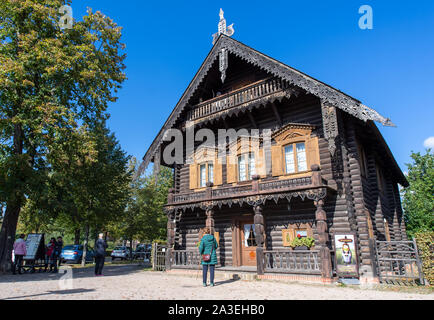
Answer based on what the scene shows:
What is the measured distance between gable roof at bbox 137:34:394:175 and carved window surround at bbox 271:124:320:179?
200 centimetres

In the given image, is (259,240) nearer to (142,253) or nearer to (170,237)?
(170,237)

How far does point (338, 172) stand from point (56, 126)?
44.9 feet

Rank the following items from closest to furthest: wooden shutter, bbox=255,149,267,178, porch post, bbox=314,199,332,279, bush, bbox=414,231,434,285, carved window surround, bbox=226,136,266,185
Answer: bush, bbox=414,231,434,285 → porch post, bbox=314,199,332,279 → wooden shutter, bbox=255,149,267,178 → carved window surround, bbox=226,136,266,185

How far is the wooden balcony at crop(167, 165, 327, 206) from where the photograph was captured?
42.5 feet

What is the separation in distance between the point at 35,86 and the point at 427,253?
780 inches

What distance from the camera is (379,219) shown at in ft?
51.3

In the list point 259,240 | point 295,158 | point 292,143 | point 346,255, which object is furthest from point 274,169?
point 346,255

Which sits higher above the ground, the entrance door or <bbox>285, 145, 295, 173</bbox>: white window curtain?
<bbox>285, 145, 295, 173</bbox>: white window curtain

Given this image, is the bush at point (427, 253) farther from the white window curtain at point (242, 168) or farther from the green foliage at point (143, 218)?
the green foliage at point (143, 218)

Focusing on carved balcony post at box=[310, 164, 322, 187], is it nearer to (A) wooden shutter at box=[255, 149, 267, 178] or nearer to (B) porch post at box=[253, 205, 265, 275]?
(B) porch post at box=[253, 205, 265, 275]

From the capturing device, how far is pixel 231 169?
17.3 meters

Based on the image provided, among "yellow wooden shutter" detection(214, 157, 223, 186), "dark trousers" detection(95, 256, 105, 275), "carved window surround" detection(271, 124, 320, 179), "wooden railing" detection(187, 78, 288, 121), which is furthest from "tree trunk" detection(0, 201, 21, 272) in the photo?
"carved window surround" detection(271, 124, 320, 179)

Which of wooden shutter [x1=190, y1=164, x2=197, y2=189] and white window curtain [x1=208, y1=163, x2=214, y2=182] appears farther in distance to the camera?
wooden shutter [x1=190, y1=164, x2=197, y2=189]

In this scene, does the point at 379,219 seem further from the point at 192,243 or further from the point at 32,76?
the point at 32,76
